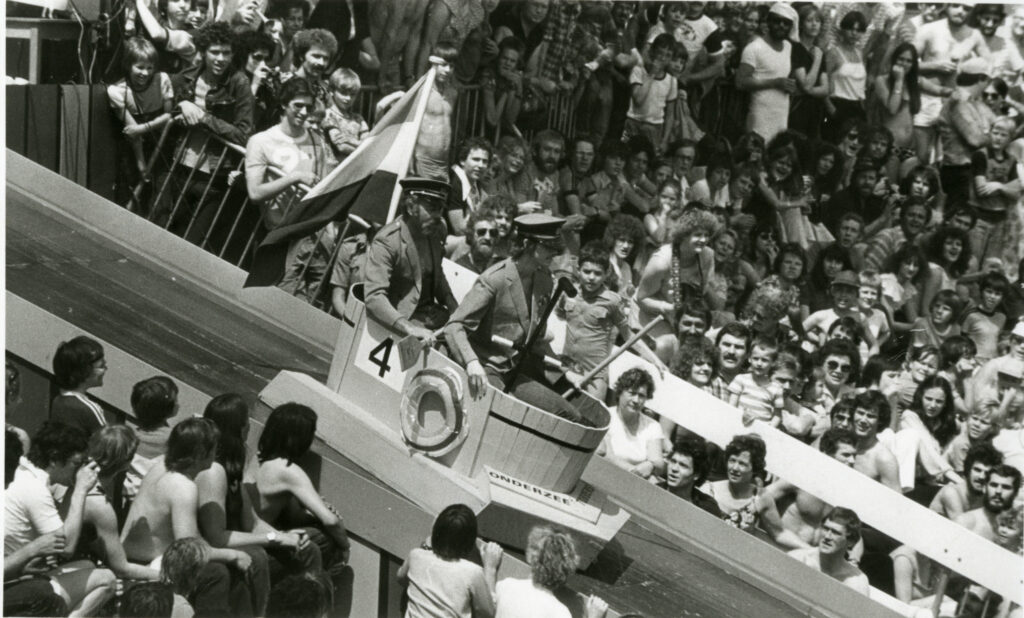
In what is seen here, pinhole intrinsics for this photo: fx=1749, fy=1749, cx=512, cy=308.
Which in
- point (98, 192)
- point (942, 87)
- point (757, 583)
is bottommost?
point (757, 583)

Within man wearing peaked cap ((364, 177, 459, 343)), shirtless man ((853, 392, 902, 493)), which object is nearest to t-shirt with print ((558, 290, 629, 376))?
man wearing peaked cap ((364, 177, 459, 343))

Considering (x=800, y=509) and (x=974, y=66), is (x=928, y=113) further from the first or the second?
(x=800, y=509)

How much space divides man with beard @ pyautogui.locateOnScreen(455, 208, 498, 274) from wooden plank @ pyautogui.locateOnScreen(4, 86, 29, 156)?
3.33 metres

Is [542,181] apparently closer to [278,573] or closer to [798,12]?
[798,12]

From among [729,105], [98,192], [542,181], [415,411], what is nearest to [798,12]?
[729,105]

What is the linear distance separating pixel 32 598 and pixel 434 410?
7.63 feet

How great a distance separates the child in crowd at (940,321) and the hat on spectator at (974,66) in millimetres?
2856

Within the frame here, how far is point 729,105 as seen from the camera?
599 inches

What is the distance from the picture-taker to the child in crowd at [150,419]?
8.10m

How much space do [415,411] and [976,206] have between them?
24.7 ft

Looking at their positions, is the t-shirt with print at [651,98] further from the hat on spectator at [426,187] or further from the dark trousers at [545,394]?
the dark trousers at [545,394]

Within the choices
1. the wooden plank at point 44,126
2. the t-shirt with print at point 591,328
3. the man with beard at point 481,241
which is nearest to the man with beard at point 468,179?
the man with beard at point 481,241

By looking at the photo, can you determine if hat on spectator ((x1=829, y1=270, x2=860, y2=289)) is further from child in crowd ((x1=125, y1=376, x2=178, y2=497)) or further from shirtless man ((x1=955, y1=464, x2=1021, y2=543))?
child in crowd ((x1=125, y1=376, x2=178, y2=497))

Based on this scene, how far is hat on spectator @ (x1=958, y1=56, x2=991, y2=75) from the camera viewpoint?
15180 millimetres
